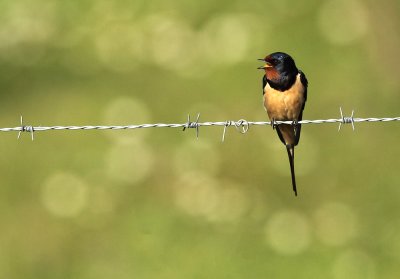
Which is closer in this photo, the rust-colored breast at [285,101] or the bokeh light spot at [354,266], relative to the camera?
the rust-colored breast at [285,101]

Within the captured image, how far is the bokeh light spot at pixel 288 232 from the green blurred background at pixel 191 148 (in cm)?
3

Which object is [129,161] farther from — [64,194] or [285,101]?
[285,101]

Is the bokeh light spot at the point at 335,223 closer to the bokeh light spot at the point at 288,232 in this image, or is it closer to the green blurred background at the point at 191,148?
the green blurred background at the point at 191,148

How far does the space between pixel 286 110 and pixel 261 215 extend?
3956 millimetres

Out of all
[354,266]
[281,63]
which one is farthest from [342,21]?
[281,63]

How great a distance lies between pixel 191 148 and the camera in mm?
14188

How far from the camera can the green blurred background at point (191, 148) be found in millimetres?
12336

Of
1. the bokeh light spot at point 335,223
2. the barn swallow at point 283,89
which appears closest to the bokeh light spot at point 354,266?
the bokeh light spot at point 335,223

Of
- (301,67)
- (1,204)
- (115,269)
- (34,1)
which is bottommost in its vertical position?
(115,269)

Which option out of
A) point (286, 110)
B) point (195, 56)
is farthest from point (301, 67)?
point (286, 110)

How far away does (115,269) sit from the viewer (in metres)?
12.0

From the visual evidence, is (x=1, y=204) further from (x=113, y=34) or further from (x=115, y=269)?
(x=113, y=34)

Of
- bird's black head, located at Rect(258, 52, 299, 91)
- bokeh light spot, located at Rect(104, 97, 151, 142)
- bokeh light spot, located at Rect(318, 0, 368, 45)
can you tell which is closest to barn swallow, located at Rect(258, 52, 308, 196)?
bird's black head, located at Rect(258, 52, 299, 91)

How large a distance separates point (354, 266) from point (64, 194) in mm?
4041
